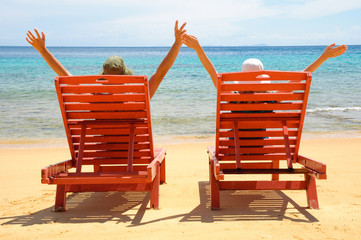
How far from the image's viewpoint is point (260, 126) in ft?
13.0

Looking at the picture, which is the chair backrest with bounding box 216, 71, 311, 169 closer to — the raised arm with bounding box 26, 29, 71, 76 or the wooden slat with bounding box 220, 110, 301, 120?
the wooden slat with bounding box 220, 110, 301, 120

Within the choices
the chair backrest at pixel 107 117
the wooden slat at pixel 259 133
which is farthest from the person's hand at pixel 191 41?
the wooden slat at pixel 259 133

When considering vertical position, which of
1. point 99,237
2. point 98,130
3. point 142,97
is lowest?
point 99,237

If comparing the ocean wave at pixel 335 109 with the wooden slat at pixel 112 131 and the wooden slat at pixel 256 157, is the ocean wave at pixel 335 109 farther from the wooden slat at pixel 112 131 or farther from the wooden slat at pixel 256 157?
the wooden slat at pixel 112 131

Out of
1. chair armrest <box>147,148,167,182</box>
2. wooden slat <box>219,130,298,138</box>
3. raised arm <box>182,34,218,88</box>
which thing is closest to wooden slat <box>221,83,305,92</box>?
raised arm <box>182,34,218,88</box>

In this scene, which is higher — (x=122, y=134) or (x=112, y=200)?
(x=122, y=134)

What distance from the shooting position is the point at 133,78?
3.70m

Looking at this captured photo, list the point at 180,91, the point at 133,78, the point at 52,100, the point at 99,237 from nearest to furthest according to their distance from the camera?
the point at 99,237 < the point at 133,78 < the point at 52,100 < the point at 180,91

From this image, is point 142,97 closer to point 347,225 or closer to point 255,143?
point 255,143

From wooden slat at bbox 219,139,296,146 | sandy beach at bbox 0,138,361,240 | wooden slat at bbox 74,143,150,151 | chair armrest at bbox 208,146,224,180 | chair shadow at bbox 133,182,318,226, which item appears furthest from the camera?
wooden slat at bbox 74,143,150,151

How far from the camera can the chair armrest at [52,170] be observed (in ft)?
11.3

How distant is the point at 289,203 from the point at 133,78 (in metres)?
2.12

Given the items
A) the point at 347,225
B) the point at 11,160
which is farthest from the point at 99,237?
the point at 11,160

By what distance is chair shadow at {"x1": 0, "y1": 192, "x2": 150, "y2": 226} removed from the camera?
144 inches
